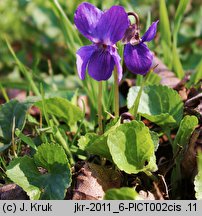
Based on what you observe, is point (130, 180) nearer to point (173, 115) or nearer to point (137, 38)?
point (173, 115)

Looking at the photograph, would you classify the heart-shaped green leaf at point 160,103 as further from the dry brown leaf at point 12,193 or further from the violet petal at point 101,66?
the dry brown leaf at point 12,193

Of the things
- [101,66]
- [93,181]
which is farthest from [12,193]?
[101,66]

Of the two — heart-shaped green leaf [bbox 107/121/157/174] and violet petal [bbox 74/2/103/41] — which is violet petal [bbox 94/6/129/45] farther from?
heart-shaped green leaf [bbox 107/121/157/174]

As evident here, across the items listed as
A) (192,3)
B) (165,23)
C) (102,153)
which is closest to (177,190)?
(102,153)

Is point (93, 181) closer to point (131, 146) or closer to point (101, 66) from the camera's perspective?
point (131, 146)

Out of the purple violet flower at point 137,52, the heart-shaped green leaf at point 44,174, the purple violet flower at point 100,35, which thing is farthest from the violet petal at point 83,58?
the heart-shaped green leaf at point 44,174

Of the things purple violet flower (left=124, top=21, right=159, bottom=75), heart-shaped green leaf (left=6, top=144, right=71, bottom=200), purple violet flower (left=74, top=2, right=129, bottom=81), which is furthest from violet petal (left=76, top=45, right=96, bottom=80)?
heart-shaped green leaf (left=6, top=144, right=71, bottom=200)

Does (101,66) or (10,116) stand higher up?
(101,66)
